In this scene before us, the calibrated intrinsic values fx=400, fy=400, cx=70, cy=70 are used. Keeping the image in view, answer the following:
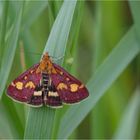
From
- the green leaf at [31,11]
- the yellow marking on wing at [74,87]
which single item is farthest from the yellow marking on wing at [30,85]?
the green leaf at [31,11]

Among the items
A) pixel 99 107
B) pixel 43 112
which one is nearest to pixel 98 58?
pixel 99 107

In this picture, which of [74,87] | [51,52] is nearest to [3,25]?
[51,52]

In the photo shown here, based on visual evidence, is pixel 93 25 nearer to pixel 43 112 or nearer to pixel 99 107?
pixel 99 107

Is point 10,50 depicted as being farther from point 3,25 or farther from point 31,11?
point 31,11

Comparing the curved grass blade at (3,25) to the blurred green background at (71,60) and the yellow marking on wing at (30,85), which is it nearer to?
the blurred green background at (71,60)

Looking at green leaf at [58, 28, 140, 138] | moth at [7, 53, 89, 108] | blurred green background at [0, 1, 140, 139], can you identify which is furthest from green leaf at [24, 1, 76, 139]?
green leaf at [58, 28, 140, 138]

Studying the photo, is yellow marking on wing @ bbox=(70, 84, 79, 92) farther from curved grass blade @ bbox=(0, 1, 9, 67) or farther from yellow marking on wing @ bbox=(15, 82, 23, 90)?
curved grass blade @ bbox=(0, 1, 9, 67)
